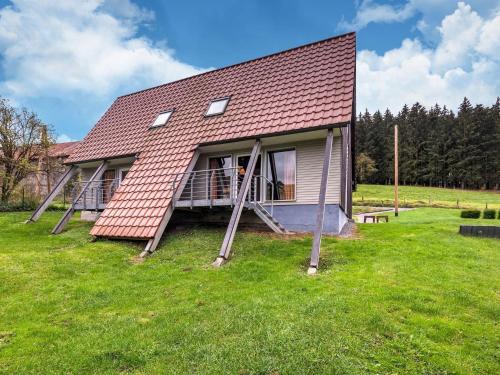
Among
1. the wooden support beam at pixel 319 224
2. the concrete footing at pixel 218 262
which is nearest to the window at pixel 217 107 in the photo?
the wooden support beam at pixel 319 224

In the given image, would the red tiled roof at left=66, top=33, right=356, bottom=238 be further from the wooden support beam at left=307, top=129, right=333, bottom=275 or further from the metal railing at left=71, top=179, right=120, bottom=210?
the wooden support beam at left=307, top=129, right=333, bottom=275

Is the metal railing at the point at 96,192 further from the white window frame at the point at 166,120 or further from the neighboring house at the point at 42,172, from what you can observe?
the neighboring house at the point at 42,172

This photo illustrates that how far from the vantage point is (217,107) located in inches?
538

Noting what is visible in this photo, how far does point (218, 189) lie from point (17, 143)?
14.9 meters

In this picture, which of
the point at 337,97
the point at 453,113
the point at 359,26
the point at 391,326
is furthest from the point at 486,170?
the point at 391,326

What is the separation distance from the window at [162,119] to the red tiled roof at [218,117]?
29 centimetres

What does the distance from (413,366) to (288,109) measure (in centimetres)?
883

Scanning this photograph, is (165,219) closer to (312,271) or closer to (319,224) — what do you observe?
(319,224)

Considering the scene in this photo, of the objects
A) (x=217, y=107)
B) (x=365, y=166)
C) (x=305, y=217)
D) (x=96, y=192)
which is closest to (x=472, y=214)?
(x=305, y=217)

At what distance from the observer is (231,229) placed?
9.29 metres

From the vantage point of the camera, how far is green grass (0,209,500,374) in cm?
422

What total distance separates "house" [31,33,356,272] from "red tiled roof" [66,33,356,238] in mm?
46

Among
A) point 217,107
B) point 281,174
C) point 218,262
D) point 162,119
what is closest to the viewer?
Answer: point 218,262

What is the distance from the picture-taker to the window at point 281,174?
40.1 feet
